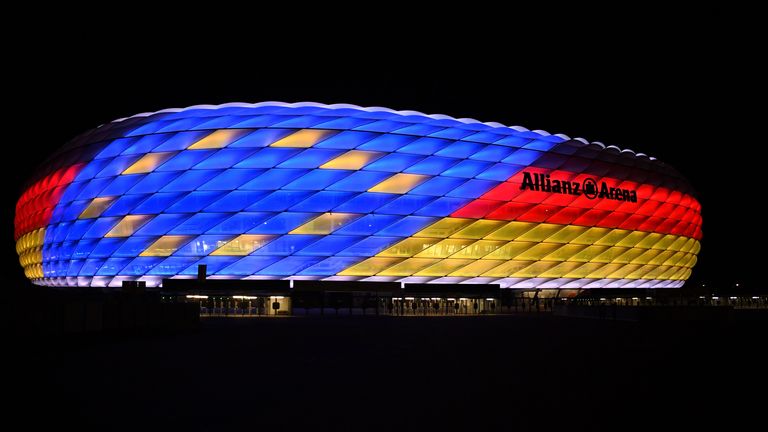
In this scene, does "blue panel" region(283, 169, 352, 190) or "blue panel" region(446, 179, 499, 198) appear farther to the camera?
"blue panel" region(446, 179, 499, 198)

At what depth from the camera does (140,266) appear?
3669 cm

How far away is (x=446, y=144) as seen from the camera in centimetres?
3778

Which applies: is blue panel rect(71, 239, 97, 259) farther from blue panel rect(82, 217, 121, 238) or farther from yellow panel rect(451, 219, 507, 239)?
yellow panel rect(451, 219, 507, 239)

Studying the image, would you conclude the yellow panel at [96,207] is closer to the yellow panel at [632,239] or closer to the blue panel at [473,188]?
the blue panel at [473,188]

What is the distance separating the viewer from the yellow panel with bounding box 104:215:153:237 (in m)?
35.9

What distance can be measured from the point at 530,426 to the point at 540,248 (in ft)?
115

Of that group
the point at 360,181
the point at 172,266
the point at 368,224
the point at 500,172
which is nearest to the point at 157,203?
the point at 172,266

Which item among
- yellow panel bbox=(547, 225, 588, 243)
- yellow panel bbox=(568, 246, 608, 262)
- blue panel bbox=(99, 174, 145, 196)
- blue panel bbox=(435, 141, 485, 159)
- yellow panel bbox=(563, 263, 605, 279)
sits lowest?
yellow panel bbox=(563, 263, 605, 279)

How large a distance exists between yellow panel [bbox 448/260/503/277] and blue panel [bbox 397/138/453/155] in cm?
718

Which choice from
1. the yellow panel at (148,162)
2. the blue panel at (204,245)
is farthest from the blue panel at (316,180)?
the yellow panel at (148,162)

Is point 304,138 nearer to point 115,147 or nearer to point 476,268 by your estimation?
point 115,147

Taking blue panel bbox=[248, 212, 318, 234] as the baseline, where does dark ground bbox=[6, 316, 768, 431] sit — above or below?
below

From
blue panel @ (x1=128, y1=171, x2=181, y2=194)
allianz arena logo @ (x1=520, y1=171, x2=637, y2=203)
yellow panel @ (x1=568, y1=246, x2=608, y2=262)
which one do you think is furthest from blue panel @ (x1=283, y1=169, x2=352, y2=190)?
yellow panel @ (x1=568, y1=246, x2=608, y2=262)

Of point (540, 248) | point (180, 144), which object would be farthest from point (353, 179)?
point (540, 248)
